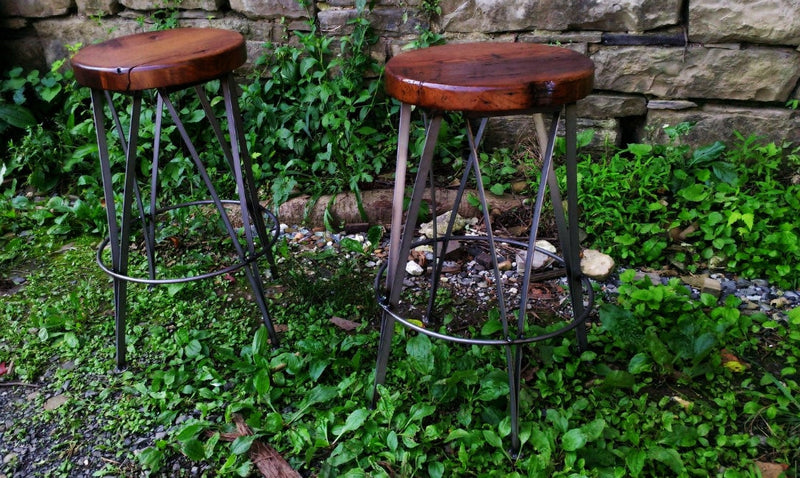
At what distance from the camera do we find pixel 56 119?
12.6 ft

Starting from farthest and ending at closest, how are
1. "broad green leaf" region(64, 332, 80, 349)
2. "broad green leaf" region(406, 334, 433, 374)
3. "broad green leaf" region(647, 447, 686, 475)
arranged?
"broad green leaf" region(64, 332, 80, 349), "broad green leaf" region(406, 334, 433, 374), "broad green leaf" region(647, 447, 686, 475)

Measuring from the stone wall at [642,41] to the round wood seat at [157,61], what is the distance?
129cm

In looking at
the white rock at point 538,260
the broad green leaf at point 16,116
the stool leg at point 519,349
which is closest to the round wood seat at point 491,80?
the stool leg at point 519,349

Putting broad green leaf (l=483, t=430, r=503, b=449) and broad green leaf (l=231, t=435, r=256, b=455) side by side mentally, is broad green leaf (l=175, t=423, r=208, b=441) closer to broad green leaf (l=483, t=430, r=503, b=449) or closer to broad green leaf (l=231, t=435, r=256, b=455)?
broad green leaf (l=231, t=435, r=256, b=455)

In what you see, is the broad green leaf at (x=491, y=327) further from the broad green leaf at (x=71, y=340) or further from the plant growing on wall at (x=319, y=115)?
the broad green leaf at (x=71, y=340)

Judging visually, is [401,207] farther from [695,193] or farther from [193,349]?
[695,193]

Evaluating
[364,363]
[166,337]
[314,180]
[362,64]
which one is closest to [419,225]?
[314,180]

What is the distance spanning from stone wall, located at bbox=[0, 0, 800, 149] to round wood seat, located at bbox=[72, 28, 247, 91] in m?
1.29

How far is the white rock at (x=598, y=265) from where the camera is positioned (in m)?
2.75

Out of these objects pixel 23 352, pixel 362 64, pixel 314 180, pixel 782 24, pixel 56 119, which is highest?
pixel 782 24

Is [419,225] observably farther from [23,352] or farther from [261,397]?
[23,352]

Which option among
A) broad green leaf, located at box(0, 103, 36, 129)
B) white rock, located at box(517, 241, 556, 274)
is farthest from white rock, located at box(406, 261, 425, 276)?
broad green leaf, located at box(0, 103, 36, 129)

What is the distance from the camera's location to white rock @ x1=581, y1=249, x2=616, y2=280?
2.75 m

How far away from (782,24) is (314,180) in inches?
92.6
